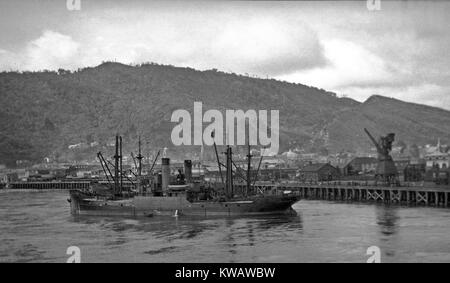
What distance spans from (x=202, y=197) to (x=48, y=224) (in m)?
14.3

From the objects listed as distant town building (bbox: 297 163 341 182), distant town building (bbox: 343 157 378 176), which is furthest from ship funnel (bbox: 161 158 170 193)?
distant town building (bbox: 343 157 378 176)

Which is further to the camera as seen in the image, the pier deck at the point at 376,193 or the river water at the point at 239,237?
the pier deck at the point at 376,193

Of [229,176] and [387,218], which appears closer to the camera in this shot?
[387,218]

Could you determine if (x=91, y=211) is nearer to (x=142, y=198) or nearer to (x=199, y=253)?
(x=142, y=198)

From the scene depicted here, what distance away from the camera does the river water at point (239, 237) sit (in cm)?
3116

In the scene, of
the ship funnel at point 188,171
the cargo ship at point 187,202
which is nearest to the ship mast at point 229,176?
the cargo ship at point 187,202

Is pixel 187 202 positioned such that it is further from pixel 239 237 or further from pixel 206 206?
pixel 239 237

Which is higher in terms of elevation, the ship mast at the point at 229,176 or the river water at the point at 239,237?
the ship mast at the point at 229,176

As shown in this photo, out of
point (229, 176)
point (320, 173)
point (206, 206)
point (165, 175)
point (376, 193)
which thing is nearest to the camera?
point (206, 206)

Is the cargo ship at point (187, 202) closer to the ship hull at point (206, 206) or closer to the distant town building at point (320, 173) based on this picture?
the ship hull at point (206, 206)

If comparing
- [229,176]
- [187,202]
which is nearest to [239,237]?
[187,202]

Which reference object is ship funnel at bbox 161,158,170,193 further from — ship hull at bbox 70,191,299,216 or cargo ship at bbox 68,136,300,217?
ship hull at bbox 70,191,299,216

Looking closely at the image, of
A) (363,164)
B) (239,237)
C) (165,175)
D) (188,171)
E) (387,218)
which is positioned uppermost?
(363,164)

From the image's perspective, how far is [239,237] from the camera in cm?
3875
